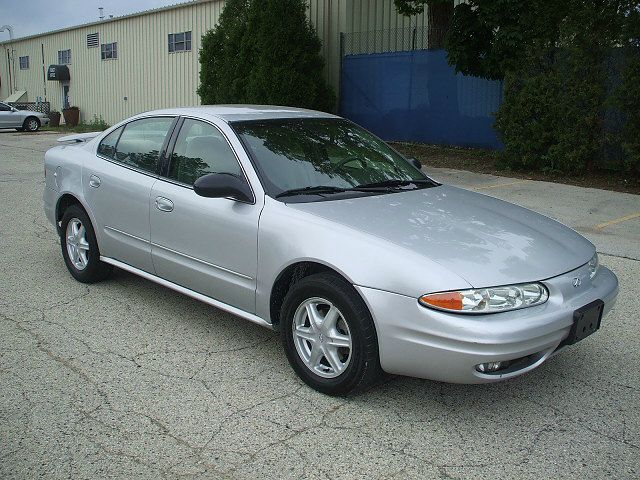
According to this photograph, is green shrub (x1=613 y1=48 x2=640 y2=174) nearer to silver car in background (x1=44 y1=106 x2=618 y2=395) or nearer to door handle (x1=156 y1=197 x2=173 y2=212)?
silver car in background (x1=44 y1=106 x2=618 y2=395)

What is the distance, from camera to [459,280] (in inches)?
132

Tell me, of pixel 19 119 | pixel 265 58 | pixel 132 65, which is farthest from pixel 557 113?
pixel 19 119

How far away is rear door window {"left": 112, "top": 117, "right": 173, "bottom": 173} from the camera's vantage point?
508 centimetres

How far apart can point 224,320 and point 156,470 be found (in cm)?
197

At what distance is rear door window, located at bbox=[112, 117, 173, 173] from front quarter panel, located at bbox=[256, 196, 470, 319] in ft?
4.39

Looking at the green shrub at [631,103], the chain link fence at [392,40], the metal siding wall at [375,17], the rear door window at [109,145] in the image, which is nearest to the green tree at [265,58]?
the chain link fence at [392,40]

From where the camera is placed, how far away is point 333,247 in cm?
372

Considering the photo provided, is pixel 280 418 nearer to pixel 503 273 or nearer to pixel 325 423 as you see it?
pixel 325 423

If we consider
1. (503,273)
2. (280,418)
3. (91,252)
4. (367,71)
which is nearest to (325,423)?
(280,418)

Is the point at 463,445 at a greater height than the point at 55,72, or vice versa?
the point at 55,72

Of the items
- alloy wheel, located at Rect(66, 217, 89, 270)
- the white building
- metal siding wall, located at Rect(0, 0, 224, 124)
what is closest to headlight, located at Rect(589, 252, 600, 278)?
alloy wheel, located at Rect(66, 217, 89, 270)

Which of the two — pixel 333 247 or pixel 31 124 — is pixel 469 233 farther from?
pixel 31 124

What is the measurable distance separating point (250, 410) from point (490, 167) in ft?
34.3

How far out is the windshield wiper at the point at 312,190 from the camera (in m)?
4.24
